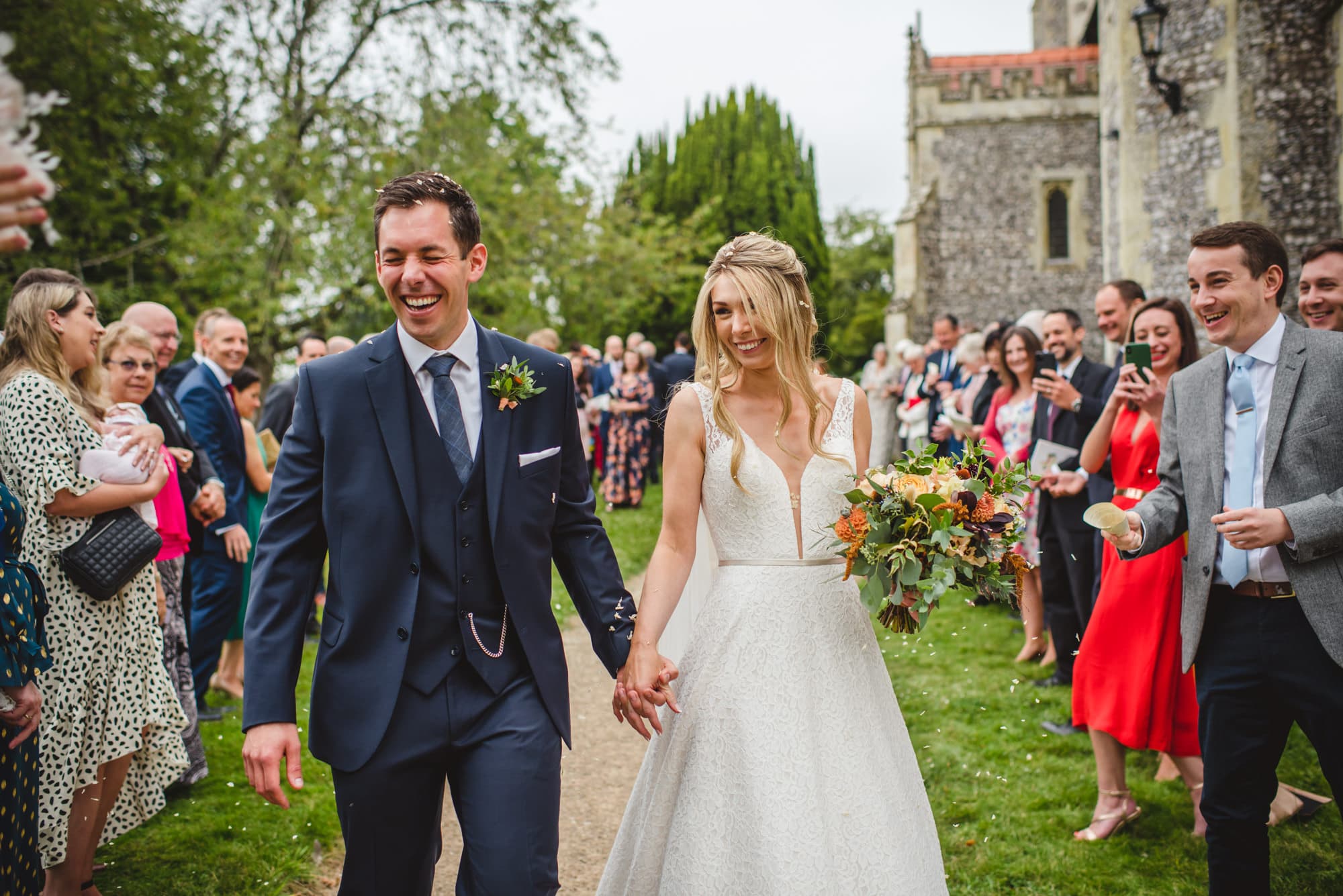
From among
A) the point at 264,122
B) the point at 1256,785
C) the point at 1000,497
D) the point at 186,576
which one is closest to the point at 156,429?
the point at 186,576

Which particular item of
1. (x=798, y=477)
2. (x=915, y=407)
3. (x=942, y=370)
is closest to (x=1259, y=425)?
(x=798, y=477)

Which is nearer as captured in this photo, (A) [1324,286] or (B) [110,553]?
(B) [110,553]

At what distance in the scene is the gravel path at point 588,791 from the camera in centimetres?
417

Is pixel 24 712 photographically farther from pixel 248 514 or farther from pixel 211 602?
pixel 248 514

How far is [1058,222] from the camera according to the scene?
26797 millimetres

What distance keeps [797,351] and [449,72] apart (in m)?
16.1

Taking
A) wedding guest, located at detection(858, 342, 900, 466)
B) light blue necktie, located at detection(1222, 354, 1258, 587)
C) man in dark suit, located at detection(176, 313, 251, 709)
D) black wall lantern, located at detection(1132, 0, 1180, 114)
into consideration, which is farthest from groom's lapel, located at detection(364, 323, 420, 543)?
black wall lantern, located at detection(1132, 0, 1180, 114)

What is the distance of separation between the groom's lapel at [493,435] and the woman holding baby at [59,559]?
1800 millimetres

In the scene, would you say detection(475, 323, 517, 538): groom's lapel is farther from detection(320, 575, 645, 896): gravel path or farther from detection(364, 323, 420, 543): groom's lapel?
detection(320, 575, 645, 896): gravel path

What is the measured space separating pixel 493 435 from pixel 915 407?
9193mm

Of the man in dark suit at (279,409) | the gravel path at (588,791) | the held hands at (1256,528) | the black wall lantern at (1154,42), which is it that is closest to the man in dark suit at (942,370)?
the black wall lantern at (1154,42)

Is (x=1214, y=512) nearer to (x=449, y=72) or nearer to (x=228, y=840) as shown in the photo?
(x=228, y=840)

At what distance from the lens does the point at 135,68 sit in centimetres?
1162

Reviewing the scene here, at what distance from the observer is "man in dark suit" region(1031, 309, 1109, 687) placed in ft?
19.0
